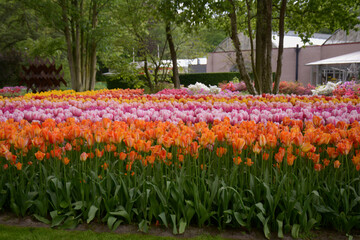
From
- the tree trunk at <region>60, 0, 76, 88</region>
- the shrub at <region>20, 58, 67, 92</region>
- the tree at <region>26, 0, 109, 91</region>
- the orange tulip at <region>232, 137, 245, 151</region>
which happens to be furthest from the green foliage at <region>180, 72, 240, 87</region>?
the orange tulip at <region>232, 137, 245, 151</region>

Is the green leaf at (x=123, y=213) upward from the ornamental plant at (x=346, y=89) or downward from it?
downward

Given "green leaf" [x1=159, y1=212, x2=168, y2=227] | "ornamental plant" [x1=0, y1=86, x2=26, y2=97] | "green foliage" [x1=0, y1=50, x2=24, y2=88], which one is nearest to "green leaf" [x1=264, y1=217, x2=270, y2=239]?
"green leaf" [x1=159, y1=212, x2=168, y2=227]

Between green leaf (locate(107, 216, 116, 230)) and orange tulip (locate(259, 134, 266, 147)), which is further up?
orange tulip (locate(259, 134, 266, 147))

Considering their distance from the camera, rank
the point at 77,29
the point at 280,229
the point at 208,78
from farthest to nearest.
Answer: the point at 208,78
the point at 77,29
the point at 280,229

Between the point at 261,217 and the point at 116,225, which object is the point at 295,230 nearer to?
the point at 261,217

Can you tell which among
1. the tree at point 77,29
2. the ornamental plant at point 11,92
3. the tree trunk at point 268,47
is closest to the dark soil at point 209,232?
the tree trunk at point 268,47

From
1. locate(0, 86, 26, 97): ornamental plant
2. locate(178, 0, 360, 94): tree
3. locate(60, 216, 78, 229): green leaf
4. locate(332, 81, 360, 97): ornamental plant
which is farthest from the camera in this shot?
locate(0, 86, 26, 97): ornamental plant

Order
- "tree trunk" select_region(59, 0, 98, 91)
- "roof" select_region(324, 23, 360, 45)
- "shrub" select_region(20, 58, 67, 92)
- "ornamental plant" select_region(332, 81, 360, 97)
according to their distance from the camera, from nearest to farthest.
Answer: "ornamental plant" select_region(332, 81, 360, 97) → "shrub" select_region(20, 58, 67, 92) → "tree trunk" select_region(59, 0, 98, 91) → "roof" select_region(324, 23, 360, 45)

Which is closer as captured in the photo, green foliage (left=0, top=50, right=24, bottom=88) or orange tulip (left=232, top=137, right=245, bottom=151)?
orange tulip (left=232, top=137, right=245, bottom=151)

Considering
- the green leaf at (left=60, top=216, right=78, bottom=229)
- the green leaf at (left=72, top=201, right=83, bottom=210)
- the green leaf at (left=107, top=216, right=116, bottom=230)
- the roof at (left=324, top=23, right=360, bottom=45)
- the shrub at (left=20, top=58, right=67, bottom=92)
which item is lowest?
the green leaf at (left=60, top=216, right=78, bottom=229)

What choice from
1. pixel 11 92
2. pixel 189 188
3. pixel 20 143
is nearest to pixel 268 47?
Result: pixel 189 188

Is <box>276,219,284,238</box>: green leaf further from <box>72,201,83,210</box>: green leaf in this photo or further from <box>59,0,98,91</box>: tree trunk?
<box>59,0,98,91</box>: tree trunk

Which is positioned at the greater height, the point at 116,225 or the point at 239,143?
the point at 239,143

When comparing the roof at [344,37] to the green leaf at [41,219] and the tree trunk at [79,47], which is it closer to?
the tree trunk at [79,47]
